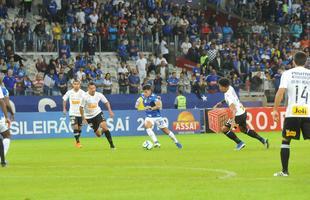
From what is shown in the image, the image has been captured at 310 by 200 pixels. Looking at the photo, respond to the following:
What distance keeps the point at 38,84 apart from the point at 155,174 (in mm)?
23665

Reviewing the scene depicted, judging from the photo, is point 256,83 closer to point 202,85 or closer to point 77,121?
point 202,85

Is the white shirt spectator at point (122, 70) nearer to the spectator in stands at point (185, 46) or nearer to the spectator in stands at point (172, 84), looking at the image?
the spectator in stands at point (172, 84)

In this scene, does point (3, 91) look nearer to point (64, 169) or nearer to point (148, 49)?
point (64, 169)

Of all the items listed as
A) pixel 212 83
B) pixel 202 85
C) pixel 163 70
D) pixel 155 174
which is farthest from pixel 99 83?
pixel 155 174

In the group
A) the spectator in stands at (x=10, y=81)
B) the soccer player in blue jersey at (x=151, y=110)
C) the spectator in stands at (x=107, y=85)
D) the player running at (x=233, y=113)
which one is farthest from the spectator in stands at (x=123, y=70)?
the player running at (x=233, y=113)

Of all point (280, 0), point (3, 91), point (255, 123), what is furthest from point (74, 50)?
point (3, 91)

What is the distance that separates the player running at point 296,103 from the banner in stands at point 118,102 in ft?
84.7

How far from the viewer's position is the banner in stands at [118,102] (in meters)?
40.5

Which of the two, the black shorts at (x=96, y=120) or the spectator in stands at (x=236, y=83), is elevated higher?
the black shorts at (x=96, y=120)

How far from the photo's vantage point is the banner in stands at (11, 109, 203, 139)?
125 ft

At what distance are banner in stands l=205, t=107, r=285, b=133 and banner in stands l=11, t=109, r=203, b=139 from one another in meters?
0.55

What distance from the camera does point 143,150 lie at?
89.2 ft

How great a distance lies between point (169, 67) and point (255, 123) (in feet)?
29.4

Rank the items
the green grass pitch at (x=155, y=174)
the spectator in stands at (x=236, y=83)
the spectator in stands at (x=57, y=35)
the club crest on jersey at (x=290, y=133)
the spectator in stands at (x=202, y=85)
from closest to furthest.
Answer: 1. the green grass pitch at (x=155, y=174)
2. the club crest on jersey at (x=290, y=133)
3. the spectator in stands at (x=57, y=35)
4. the spectator in stands at (x=202, y=85)
5. the spectator in stands at (x=236, y=83)
